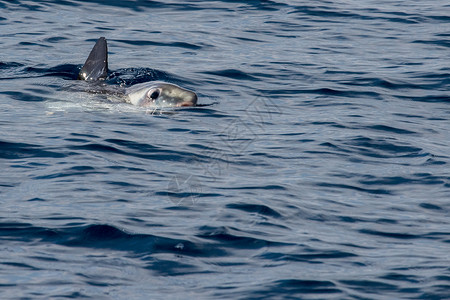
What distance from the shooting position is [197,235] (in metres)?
9.07

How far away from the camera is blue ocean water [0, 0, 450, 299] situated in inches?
326

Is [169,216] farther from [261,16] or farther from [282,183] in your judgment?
[261,16]

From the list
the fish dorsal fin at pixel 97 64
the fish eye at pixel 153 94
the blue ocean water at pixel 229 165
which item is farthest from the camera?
the fish dorsal fin at pixel 97 64

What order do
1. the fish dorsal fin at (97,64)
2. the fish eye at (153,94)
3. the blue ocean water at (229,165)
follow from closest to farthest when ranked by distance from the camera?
the blue ocean water at (229,165)
the fish eye at (153,94)
the fish dorsal fin at (97,64)

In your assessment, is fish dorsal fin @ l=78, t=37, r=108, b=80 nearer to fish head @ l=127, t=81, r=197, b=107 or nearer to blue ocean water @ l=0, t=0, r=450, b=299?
blue ocean water @ l=0, t=0, r=450, b=299

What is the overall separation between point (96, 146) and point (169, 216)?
3.01 m

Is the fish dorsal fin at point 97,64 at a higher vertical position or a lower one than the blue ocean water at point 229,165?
higher

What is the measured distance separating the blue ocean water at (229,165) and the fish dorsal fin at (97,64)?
32 centimetres

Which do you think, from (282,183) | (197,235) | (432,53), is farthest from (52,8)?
(197,235)

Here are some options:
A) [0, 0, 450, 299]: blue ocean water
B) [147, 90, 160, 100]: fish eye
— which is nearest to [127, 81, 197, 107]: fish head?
[147, 90, 160, 100]: fish eye

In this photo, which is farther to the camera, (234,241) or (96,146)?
(96,146)

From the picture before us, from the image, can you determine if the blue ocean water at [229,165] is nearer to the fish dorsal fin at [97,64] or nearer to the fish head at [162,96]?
the fish head at [162,96]

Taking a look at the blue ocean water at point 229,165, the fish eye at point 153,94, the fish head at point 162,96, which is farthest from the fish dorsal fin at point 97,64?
the fish eye at point 153,94

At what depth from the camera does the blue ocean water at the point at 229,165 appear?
27.1 ft
